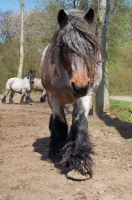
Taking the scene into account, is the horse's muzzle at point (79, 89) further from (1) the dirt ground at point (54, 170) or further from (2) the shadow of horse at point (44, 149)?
(2) the shadow of horse at point (44, 149)

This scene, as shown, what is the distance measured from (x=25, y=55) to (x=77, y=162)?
890 inches

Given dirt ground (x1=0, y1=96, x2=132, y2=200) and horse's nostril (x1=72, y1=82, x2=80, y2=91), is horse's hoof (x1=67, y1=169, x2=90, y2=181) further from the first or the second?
horse's nostril (x1=72, y1=82, x2=80, y2=91)

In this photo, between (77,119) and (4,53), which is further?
(4,53)

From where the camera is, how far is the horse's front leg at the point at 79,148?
11.5 feet

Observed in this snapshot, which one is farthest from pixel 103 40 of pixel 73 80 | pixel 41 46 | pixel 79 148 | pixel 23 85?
pixel 41 46

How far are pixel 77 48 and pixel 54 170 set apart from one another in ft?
5.47

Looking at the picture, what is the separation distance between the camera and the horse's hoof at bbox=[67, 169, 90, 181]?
3.42m

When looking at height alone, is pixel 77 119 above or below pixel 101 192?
above

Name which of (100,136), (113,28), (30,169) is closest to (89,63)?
(30,169)

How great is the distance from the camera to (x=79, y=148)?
11.9 ft

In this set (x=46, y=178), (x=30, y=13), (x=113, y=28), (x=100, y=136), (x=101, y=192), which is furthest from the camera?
(x=30, y=13)

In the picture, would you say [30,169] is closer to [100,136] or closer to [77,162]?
[77,162]

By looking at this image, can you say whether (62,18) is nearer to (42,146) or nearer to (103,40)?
(42,146)

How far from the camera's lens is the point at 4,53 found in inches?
981
